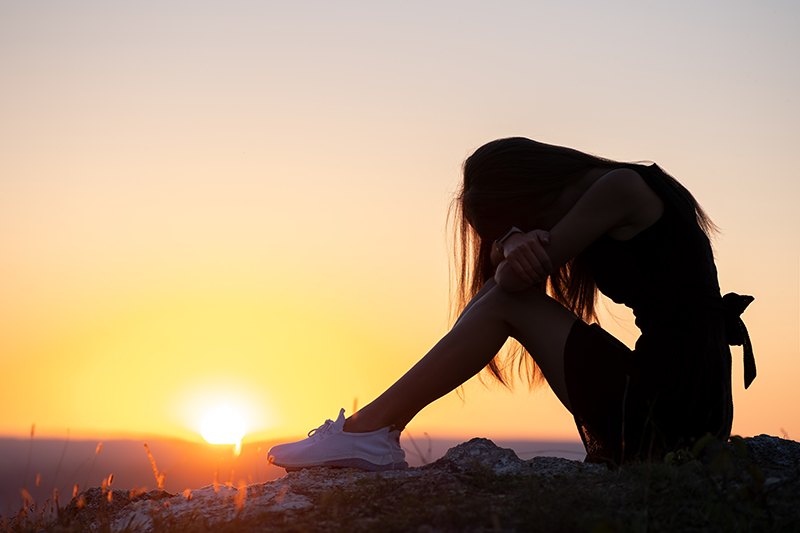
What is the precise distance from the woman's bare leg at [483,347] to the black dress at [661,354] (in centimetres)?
9

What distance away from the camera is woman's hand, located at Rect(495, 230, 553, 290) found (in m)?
2.93

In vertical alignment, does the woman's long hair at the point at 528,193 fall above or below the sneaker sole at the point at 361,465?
above

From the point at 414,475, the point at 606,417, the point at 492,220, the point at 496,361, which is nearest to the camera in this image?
the point at 606,417

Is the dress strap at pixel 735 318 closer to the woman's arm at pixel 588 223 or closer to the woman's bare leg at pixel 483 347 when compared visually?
the woman's arm at pixel 588 223

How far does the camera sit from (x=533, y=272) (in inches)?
115

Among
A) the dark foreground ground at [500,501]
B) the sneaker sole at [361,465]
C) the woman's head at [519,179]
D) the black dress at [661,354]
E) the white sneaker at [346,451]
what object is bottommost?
the dark foreground ground at [500,501]

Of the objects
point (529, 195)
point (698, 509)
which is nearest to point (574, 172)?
point (529, 195)

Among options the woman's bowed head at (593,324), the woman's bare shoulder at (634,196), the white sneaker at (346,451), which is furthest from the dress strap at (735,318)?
the white sneaker at (346,451)

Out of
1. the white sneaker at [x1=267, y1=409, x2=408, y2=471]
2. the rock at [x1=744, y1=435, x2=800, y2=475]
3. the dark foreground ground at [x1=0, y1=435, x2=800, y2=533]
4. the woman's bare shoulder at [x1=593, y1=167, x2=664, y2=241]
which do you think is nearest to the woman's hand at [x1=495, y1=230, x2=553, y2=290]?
the woman's bare shoulder at [x1=593, y1=167, x2=664, y2=241]

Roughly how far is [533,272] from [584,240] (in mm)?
302

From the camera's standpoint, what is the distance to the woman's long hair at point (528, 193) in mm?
3236

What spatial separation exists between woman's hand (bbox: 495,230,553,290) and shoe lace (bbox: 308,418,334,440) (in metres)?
1.26

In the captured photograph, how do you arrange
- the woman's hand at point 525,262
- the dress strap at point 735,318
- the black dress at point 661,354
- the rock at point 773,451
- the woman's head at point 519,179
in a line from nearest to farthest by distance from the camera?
1. the black dress at point 661,354
2. the woman's hand at point 525,262
3. the dress strap at point 735,318
4. the woman's head at point 519,179
5. the rock at point 773,451

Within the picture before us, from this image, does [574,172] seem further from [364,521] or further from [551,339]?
[364,521]
